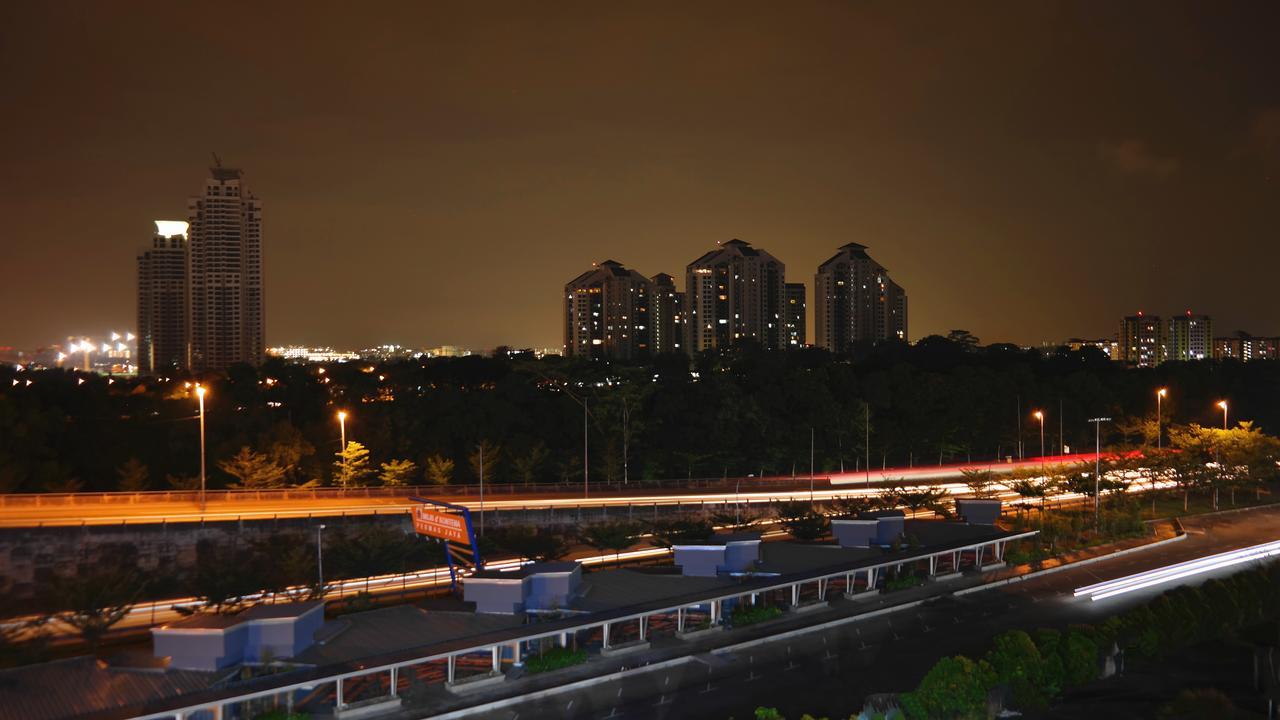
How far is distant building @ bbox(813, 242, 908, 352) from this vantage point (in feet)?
433

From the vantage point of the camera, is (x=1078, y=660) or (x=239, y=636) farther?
(x=1078, y=660)

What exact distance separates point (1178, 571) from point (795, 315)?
111933 millimetres

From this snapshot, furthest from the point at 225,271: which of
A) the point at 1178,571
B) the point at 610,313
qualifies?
the point at 1178,571

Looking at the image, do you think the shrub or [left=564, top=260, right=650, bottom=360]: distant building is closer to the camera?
the shrub

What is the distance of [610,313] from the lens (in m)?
117

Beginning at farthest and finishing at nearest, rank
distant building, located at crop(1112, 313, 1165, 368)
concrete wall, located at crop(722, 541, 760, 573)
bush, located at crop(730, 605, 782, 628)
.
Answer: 1. distant building, located at crop(1112, 313, 1165, 368)
2. concrete wall, located at crop(722, 541, 760, 573)
3. bush, located at crop(730, 605, 782, 628)

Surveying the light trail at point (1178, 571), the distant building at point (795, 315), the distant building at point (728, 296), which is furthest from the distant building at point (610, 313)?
the light trail at point (1178, 571)

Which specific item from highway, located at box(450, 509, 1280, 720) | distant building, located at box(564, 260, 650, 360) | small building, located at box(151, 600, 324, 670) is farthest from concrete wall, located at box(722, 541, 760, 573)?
distant building, located at box(564, 260, 650, 360)

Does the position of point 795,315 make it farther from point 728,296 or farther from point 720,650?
point 720,650

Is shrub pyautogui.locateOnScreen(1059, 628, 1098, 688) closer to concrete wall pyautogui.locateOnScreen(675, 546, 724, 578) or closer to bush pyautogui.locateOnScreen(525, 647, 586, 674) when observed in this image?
concrete wall pyautogui.locateOnScreen(675, 546, 724, 578)

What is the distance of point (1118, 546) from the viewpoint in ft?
93.0

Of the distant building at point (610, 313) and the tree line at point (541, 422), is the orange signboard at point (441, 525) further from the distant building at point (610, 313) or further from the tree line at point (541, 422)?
the distant building at point (610, 313)

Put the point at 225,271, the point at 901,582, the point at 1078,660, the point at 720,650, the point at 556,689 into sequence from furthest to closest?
the point at 225,271
the point at 901,582
the point at 720,650
the point at 1078,660
the point at 556,689

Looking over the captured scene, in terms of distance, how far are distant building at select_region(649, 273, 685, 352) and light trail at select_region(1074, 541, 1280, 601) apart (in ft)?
311
